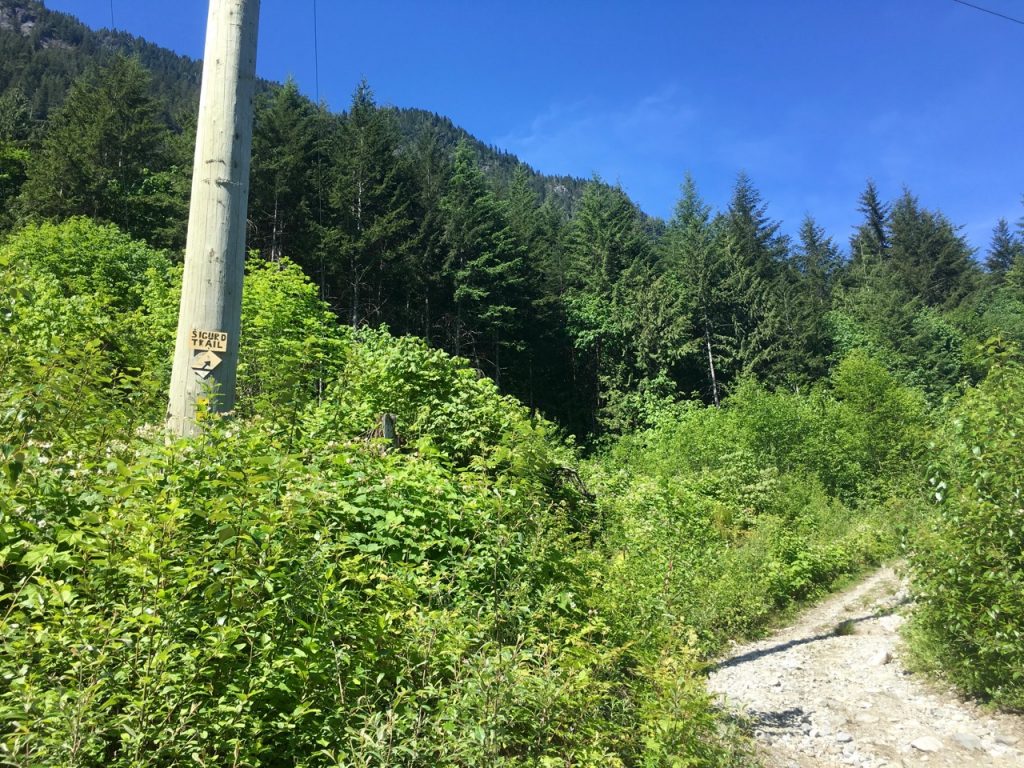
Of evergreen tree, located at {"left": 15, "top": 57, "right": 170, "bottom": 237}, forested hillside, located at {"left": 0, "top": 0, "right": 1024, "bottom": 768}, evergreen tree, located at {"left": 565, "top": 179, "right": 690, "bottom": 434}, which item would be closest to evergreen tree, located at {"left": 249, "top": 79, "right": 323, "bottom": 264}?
evergreen tree, located at {"left": 15, "top": 57, "right": 170, "bottom": 237}

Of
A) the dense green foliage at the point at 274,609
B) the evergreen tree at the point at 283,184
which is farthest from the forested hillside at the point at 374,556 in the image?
the evergreen tree at the point at 283,184

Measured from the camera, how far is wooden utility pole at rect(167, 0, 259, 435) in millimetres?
3352

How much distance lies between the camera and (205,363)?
3.35 meters

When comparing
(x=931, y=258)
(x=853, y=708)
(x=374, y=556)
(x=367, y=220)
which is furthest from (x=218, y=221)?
(x=931, y=258)

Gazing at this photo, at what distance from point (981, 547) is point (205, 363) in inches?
258

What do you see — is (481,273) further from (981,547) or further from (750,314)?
(981,547)

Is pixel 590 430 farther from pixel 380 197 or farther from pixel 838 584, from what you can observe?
pixel 838 584

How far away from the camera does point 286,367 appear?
5.64 metres

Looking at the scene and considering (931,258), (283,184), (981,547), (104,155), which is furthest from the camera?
(931,258)

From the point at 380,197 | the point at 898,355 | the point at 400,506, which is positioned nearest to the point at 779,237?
the point at 898,355

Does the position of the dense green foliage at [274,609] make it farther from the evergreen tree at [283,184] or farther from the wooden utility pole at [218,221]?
the evergreen tree at [283,184]

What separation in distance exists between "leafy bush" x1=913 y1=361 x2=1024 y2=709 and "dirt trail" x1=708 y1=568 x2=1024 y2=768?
0.41 meters

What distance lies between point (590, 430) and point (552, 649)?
34273 mm

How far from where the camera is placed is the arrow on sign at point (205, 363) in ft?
10.9
